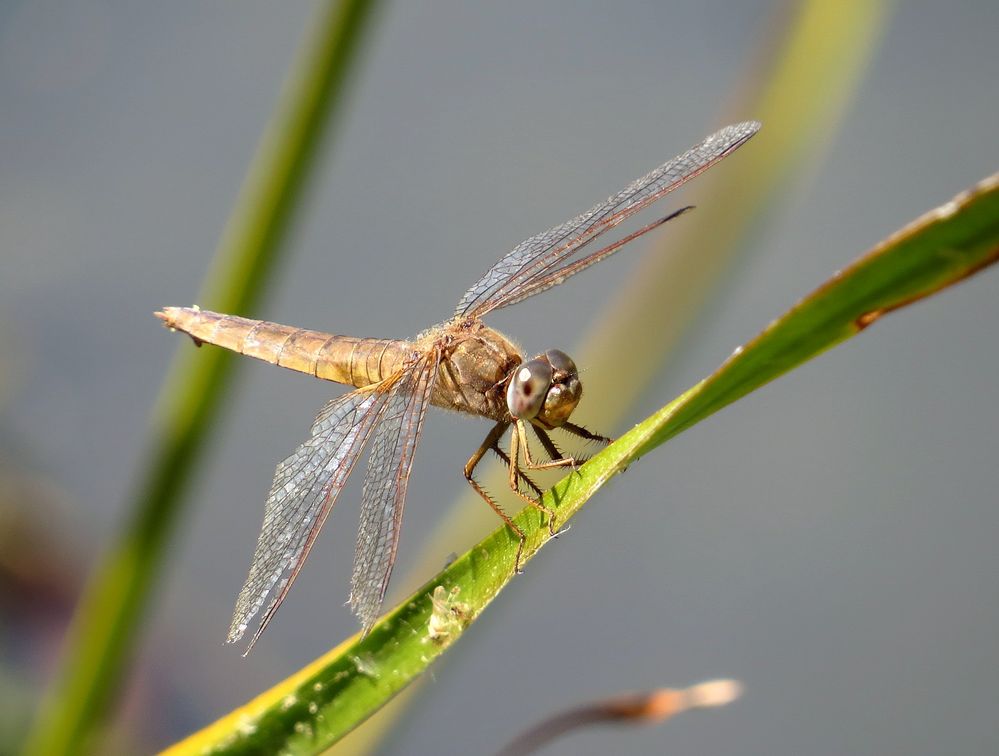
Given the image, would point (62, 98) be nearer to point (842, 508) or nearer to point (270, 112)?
point (270, 112)

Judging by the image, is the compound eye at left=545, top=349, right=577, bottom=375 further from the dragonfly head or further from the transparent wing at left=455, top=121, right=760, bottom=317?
the transparent wing at left=455, top=121, right=760, bottom=317

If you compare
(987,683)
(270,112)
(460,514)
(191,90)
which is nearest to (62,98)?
(191,90)

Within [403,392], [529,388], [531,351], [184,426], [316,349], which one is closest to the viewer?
[184,426]

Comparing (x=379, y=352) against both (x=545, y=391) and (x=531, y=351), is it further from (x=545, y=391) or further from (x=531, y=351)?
(x=531, y=351)

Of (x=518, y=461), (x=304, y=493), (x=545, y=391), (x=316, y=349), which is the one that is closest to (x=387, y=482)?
(x=304, y=493)

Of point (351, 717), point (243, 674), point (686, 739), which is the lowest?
point (686, 739)

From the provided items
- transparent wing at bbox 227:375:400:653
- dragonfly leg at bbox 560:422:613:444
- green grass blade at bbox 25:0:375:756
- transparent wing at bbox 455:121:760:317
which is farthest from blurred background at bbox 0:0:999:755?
green grass blade at bbox 25:0:375:756

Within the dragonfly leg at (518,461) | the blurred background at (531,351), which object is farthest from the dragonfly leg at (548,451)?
the blurred background at (531,351)
